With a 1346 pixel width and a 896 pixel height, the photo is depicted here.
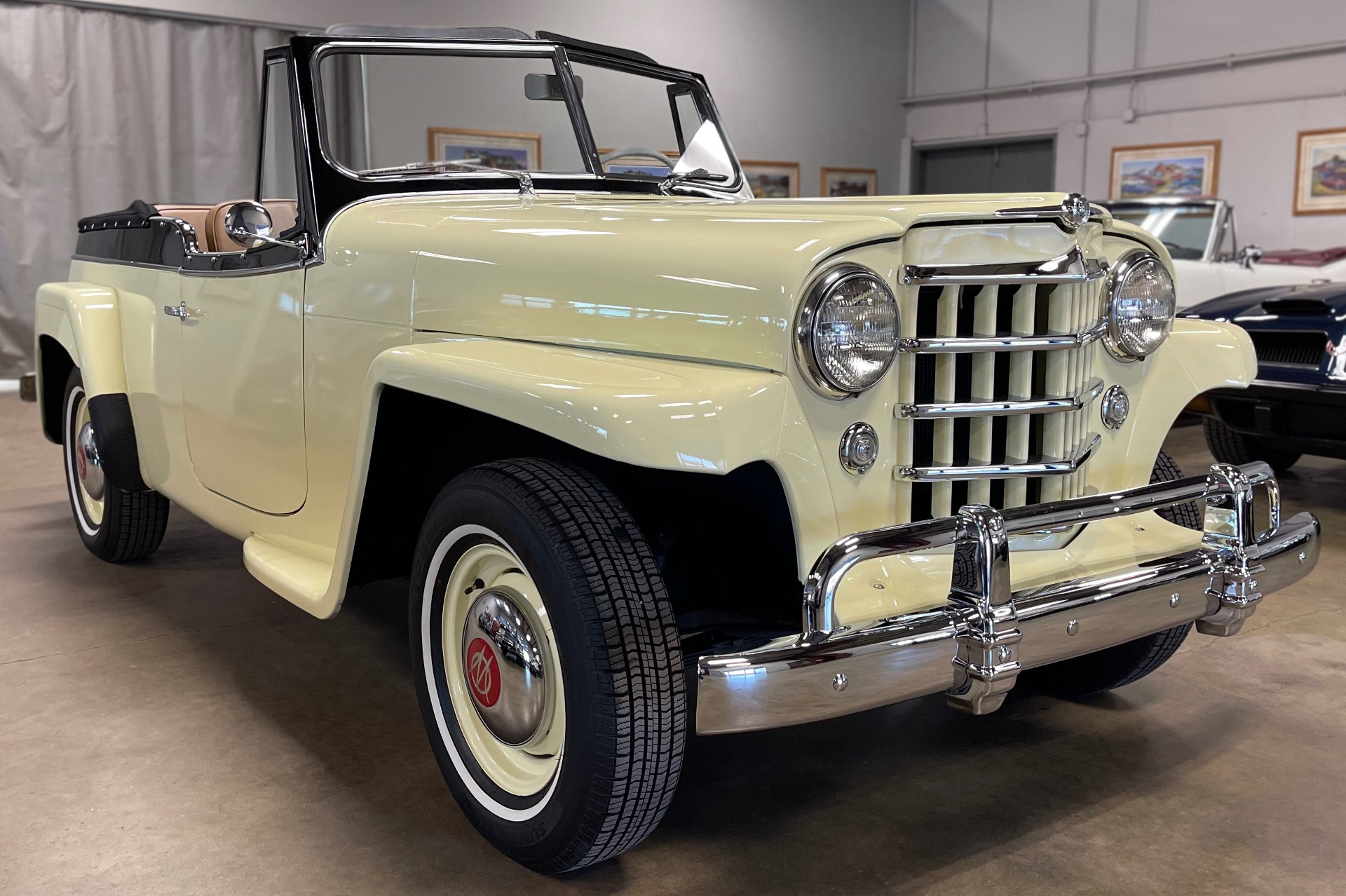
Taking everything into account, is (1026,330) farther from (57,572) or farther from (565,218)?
(57,572)

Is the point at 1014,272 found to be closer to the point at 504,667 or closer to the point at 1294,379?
the point at 504,667

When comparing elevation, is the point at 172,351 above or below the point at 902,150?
below

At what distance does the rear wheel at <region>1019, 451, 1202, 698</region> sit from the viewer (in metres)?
2.52

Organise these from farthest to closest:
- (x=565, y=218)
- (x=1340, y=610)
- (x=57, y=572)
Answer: (x=57, y=572)
(x=1340, y=610)
(x=565, y=218)

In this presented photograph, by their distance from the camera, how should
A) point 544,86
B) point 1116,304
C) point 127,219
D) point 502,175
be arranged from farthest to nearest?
point 127,219
point 544,86
point 502,175
point 1116,304

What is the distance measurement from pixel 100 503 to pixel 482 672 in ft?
8.26

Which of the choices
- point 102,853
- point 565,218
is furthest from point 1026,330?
point 102,853

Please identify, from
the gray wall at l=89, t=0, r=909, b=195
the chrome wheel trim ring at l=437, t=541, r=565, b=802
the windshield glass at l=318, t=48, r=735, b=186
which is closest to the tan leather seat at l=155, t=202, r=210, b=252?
the windshield glass at l=318, t=48, r=735, b=186

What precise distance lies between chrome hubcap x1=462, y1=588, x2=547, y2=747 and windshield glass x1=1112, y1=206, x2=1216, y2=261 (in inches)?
259

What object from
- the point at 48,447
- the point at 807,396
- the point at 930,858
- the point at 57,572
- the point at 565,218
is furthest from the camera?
the point at 48,447

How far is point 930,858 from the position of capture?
199cm

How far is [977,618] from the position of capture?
67.7 inches

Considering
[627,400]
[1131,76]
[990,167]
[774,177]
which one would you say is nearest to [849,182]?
[774,177]

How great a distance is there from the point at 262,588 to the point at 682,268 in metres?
2.30
